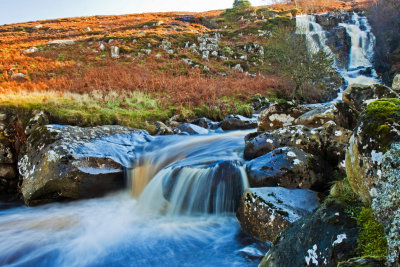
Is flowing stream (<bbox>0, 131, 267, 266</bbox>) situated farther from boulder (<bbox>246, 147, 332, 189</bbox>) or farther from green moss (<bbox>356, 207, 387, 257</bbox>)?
green moss (<bbox>356, 207, 387, 257</bbox>)

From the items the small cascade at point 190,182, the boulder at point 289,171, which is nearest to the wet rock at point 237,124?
the small cascade at point 190,182

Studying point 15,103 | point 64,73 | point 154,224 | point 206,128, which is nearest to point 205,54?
point 64,73

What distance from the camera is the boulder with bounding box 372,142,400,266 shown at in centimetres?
159

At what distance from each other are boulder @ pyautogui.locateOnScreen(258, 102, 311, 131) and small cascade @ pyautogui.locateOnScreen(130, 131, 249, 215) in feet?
5.78

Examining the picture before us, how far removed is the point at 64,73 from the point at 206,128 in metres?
14.0

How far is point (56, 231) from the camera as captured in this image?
538cm

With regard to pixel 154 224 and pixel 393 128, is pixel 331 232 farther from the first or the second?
pixel 154 224

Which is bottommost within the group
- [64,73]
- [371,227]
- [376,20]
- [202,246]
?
[202,246]

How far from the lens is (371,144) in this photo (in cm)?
227

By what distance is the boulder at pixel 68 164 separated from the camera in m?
6.46

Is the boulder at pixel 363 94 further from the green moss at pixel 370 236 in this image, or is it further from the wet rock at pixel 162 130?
the wet rock at pixel 162 130

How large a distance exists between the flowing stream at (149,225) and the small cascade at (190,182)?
0.02 meters

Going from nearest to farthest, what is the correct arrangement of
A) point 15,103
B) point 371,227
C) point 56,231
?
point 371,227, point 56,231, point 15,103

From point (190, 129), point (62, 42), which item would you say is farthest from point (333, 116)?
point (62, 42)
